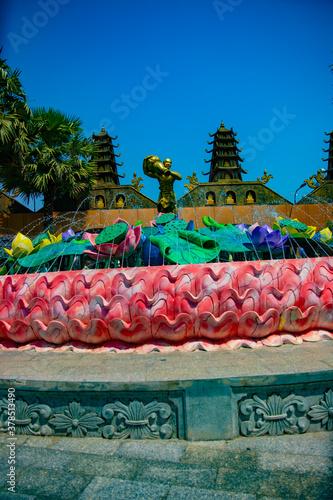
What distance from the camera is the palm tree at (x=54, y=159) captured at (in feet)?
47.2

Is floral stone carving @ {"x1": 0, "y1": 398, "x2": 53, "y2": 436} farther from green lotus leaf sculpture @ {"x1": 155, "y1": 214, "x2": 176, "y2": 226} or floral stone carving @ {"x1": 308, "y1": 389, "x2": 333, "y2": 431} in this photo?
green lotus leaf sculpture @ {"x1": 155, "y1": 214, "x2": 176, "y2": 226}

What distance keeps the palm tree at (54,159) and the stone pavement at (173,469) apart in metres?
13.4

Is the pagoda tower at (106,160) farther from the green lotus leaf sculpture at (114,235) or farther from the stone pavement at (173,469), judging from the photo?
the stone pavement at (173,469)

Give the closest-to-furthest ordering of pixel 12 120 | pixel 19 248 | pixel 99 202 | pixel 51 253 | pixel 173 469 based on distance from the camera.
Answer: pixel 173 469
pixel 51 253
pixel 19 248
pixel 12 120
pixel 99 202

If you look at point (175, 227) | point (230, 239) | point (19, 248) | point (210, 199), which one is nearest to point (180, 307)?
point (230, 239)

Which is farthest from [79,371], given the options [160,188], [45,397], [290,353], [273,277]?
[160,188]

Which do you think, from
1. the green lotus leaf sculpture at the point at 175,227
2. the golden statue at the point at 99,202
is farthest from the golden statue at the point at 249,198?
the green lotus leaf sculpture at the point at 175,227

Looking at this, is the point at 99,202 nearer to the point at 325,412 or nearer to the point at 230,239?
the point at 230,239

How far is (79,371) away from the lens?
2.82 m

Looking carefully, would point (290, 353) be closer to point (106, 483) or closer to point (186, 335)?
point (186, 335)

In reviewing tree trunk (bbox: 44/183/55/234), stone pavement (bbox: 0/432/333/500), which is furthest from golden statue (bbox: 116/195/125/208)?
stone pavement (bbox: 0/432/333/500)

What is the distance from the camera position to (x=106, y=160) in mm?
27641

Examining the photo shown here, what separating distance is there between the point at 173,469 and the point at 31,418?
1.15 meters

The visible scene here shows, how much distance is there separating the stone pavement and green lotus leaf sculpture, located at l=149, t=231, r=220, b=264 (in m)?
2.47
